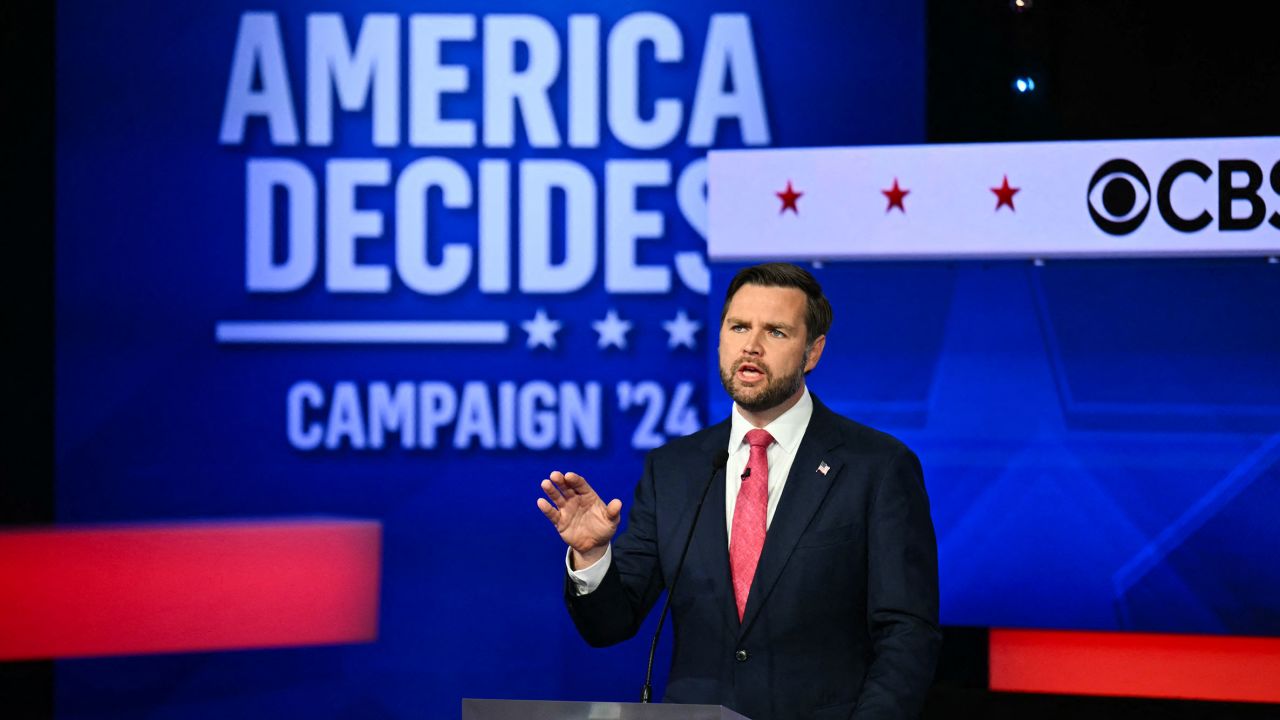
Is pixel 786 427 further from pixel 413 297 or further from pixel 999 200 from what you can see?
pixel 413 297

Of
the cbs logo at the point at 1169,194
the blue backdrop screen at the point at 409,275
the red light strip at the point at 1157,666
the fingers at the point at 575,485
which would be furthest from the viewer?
the blue backdrop screen at the point at 409,275

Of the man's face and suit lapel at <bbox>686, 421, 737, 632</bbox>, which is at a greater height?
the man's face

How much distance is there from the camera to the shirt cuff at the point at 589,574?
2.44 meters

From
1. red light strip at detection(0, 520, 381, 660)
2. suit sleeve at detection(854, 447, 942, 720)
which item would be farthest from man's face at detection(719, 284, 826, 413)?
red light strip at detection(0, 520, 381, 660)

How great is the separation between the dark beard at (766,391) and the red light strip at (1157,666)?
1.90 metres

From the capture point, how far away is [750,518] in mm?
2564

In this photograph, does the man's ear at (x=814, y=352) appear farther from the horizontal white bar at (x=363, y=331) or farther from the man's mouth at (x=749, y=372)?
the horizontal white bar at (x=363, y=331)

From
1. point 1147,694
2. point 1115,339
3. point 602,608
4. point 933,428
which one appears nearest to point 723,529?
point 602,608

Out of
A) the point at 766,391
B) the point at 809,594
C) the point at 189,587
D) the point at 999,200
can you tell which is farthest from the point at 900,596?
the point at 189,587

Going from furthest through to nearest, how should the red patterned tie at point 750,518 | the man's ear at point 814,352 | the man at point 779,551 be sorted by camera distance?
the man's ear at point 814,352
the red patterned tie at point 750,518
the man at point 779,551

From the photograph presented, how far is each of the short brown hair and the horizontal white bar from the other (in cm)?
210

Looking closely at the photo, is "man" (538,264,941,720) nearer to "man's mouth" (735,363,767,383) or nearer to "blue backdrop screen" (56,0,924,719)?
"man's mouth" (735,363,767,383)

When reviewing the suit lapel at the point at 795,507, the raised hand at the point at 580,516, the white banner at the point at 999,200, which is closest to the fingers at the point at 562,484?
the raised hand at the point at 580,516

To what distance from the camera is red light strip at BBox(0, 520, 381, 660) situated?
4.68 meters
